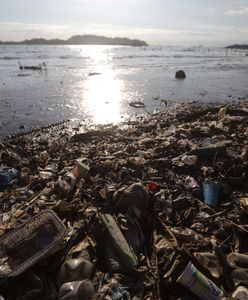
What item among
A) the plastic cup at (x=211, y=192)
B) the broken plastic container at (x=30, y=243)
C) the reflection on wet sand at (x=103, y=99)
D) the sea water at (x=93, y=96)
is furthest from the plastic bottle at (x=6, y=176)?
the reflection on wet sand at (x=103, y=99)

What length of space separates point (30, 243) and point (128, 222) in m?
1.60

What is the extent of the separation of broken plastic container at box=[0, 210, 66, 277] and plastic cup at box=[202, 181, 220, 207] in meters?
3.00

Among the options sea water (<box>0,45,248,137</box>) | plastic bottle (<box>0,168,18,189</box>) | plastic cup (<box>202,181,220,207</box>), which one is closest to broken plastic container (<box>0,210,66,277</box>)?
Result: plastic cup (<box>202,181,220,207</box>)

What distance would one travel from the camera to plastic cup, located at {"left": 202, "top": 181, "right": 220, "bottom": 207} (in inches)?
240

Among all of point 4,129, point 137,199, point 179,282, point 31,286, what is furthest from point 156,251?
point 4,129

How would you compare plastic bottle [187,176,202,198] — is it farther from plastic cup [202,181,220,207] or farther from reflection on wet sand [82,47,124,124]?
reflection on wet sand [82,47,124,124]

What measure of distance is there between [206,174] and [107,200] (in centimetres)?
260

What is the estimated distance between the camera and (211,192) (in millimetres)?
6258

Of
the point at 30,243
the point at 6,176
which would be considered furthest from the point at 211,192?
the point at 6,176

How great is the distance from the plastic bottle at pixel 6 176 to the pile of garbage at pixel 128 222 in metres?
0.03

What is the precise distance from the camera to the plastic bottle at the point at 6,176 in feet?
24.6

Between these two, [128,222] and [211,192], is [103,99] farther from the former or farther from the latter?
[128,222]

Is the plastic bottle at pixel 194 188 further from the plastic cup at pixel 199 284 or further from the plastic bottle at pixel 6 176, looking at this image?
the plastic bottle at pixel 6 176

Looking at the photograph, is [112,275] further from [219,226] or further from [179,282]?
[219,226]
